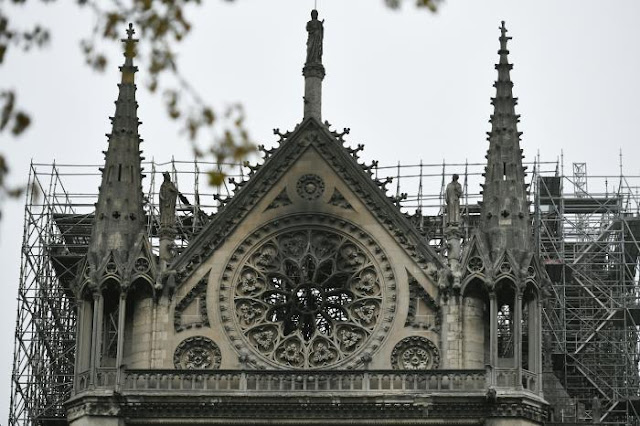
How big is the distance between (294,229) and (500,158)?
4453 mm

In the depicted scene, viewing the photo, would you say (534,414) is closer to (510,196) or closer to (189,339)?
(510,196)

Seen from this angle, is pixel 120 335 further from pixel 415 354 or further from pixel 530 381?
pixel 530 381

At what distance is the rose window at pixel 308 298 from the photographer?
32.7 metres

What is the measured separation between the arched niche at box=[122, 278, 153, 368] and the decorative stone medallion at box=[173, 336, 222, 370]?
0.62 metres

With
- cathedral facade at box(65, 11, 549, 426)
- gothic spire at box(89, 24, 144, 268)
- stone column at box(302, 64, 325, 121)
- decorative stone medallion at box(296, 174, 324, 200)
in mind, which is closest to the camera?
cathedral facade at box(65, 11, 549, 426)

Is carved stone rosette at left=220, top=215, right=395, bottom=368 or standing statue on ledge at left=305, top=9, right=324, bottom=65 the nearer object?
carved stone rosette at left=220, top=215, right=395, bottom=368

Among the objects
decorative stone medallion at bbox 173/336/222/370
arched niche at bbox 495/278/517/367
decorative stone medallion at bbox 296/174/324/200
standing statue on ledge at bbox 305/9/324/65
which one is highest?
standing statue on ledge at bbox 305/9/324/65

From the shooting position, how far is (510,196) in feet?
110

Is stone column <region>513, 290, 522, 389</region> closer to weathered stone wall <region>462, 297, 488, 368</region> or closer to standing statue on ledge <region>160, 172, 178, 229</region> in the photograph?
weathered stone wall <region>462, 297, 488, 368</region>

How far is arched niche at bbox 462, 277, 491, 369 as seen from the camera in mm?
32188

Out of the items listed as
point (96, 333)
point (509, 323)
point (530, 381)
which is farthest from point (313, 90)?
point (530, 381)

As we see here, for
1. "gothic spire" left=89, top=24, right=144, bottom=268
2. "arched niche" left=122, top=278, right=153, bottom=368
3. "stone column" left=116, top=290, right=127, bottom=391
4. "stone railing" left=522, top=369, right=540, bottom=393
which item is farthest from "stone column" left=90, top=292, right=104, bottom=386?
"stone railing" left=522, top=369, right=540, bottom=393

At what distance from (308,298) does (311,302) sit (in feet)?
0.34

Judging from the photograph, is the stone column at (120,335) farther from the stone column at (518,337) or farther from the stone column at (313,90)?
the stone column at (518,337)
